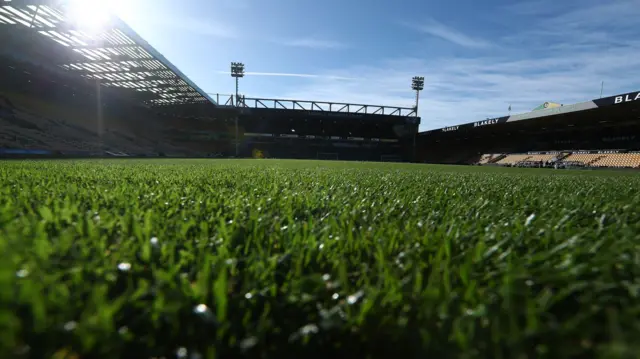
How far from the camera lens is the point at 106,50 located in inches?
738

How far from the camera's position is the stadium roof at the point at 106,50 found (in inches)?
555

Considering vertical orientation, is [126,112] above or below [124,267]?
above

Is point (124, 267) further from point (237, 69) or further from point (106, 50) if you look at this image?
point (237, 69)

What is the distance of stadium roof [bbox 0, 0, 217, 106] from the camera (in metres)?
14.1

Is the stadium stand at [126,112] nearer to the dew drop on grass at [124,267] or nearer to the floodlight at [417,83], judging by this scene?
the floodlight at [417,83]

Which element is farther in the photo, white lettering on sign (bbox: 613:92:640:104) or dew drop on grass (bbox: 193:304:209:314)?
white lettering on sign (bbox: 613:92:640:104)

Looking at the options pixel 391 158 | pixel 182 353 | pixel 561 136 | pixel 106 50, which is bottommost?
pixel 182 353

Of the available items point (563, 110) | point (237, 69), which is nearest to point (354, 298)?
point (563, 110)

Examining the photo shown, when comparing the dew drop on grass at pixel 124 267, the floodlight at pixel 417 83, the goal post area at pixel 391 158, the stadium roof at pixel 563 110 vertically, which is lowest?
the dew drop on grass at pixel 124 267

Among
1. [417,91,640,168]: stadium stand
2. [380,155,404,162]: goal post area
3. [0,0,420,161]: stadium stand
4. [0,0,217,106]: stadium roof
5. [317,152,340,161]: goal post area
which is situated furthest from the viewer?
[380,155,404,162]: goal post area

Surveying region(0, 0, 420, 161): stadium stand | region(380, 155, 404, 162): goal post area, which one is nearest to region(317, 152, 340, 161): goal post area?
region(0, 0, 420, 161): stadium stand

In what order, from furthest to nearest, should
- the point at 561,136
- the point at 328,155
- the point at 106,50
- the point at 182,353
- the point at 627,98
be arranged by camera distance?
the point at 328,155, the point at 561,136, the point at 627,98, the point at 106,50, the point at 182,353

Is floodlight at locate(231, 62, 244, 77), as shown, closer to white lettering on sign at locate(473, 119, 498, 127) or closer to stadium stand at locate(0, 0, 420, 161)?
stadium stand at locate(0, 0, 420, 161)

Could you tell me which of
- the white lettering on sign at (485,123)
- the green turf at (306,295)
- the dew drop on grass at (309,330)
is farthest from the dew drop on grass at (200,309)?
the white lettering on sign at (485,123)
